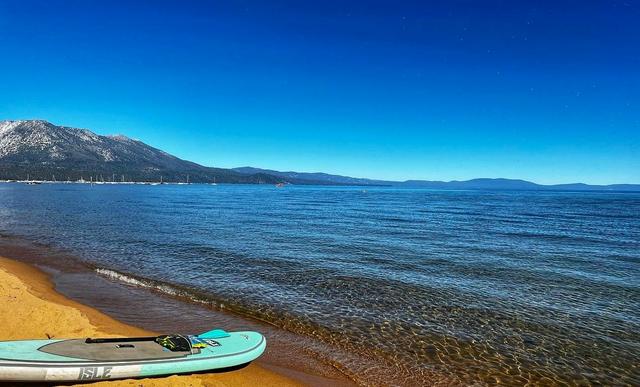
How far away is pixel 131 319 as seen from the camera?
12359 millimetres

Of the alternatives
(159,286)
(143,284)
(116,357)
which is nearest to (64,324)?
(116,357)

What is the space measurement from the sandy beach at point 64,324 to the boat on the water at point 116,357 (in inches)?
9.5

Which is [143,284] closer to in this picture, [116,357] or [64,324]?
[64,324]

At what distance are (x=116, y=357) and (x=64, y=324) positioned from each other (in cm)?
425

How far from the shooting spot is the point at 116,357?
25.5ft

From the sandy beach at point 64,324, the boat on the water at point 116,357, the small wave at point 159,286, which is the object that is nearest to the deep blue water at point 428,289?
the small wave at point 159,286

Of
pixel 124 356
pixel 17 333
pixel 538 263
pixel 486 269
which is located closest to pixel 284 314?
pixel 124 356

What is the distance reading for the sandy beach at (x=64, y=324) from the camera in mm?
8164

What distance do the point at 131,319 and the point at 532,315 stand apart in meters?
14.7

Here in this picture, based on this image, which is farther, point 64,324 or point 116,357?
point 64,324

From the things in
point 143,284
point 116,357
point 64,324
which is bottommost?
point 143,284

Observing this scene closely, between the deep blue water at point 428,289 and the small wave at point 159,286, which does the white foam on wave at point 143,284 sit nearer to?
the small wave at point 159,286

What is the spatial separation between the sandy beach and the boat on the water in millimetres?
241

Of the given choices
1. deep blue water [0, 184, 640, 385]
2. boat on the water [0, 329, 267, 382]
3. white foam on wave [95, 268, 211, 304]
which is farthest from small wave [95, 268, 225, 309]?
boat on the water [0, 329, 267, 382]
